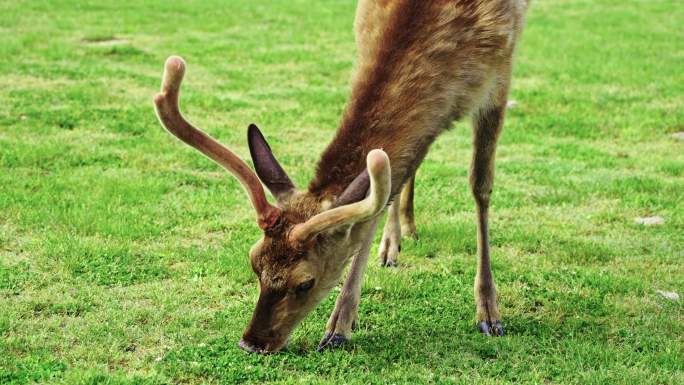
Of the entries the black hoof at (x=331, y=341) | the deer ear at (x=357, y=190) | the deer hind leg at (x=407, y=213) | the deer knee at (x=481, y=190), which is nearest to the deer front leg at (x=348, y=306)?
the black hoof at (x=331, y=341)

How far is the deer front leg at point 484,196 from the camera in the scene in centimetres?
589

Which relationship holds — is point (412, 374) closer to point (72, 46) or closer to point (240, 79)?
point (240, 79)

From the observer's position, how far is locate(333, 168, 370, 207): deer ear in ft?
15.5

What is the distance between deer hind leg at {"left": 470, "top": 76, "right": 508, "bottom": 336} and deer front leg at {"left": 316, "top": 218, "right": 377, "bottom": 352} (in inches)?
31.4

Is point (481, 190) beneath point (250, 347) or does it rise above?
above

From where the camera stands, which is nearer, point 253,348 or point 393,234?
point 253,348

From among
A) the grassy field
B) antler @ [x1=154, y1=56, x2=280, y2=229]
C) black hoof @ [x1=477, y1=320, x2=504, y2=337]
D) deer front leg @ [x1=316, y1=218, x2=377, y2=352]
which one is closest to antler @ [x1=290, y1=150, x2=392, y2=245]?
antler @ [x1=154, y1=56, x2=280, y2=229]

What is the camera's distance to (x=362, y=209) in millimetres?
4574

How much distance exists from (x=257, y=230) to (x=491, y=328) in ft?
7.29

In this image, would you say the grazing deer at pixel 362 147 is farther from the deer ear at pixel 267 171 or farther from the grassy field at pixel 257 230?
the grassy field at pixel 257 230

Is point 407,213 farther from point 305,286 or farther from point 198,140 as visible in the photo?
point 198,140

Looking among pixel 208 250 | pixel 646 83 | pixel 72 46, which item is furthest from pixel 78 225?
pixel 646 83

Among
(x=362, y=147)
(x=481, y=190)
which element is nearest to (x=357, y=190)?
(x=362, y=147)

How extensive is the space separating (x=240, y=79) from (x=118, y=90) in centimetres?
174
